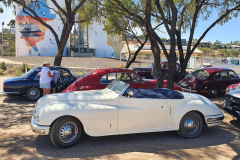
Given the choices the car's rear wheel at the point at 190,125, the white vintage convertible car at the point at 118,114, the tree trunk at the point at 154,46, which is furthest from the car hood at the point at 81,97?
the tree trunk at the point at 154,46

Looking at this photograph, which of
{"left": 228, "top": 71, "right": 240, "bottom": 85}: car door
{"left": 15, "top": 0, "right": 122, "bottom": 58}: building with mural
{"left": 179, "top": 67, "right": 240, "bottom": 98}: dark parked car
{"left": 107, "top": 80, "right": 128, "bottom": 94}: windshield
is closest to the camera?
{"left": 107, "top": 80, "right": 128, "bottom": 94}: windshield

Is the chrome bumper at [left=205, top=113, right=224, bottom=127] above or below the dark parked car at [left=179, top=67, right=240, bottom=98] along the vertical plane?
below

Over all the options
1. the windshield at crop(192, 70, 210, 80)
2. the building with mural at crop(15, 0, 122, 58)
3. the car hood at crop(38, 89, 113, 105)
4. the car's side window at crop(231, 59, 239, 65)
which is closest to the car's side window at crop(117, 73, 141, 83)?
the car hood at crop(38, 89, 113, 105)

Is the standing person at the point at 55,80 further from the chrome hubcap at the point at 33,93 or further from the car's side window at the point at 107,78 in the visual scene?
the car's side window at the point at 107,78

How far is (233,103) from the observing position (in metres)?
6.27

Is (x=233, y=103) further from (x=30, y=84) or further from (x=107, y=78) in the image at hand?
(x=30, y=84)

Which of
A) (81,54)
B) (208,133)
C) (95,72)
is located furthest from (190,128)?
(81,54)

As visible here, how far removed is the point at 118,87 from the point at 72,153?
1797 millimetres

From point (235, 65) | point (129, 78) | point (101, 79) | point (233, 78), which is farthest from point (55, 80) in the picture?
point (235, 65)

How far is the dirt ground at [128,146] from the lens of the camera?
436 cm

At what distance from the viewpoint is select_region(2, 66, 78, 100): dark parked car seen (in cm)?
892

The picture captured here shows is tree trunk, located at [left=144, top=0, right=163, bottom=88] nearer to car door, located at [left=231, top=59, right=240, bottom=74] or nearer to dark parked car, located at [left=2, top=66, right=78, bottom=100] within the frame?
dark parked car, located at [left=2, top=66, right=78, bottom=100]

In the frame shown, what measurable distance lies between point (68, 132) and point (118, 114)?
110 centimetres

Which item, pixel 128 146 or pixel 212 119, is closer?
pixel 128 146
